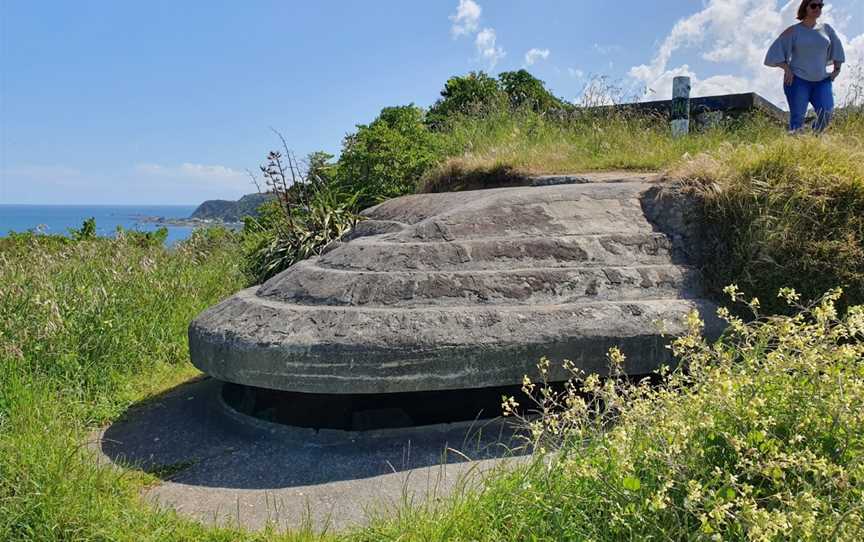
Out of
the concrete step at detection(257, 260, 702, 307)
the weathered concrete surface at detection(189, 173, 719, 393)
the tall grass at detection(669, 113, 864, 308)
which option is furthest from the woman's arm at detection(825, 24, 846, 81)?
the concrete step at detection(257, 260, 702, 307)

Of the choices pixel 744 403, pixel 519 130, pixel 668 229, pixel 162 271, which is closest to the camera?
pixel 744 403

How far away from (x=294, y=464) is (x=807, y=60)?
19.1ft

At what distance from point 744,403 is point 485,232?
2029 millimetres

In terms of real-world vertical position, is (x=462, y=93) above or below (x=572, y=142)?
above

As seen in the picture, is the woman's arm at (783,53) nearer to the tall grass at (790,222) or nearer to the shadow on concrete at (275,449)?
the tall grass at (790,222)

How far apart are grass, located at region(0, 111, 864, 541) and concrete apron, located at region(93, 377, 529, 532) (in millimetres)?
149

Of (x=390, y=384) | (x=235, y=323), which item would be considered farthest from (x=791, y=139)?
(x=235, y=323)

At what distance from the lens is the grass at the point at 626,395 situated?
1.81 m

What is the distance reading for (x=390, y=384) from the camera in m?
3.06

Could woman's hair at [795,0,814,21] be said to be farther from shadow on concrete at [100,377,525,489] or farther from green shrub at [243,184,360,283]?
shadow on concrete at [100,377,525,489]

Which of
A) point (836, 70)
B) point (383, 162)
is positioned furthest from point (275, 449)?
point (836, 70)

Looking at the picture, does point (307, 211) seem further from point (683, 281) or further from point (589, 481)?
point (589, 481)

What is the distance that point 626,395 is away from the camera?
236 cm

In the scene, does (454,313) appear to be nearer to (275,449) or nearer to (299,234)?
(275,449)
